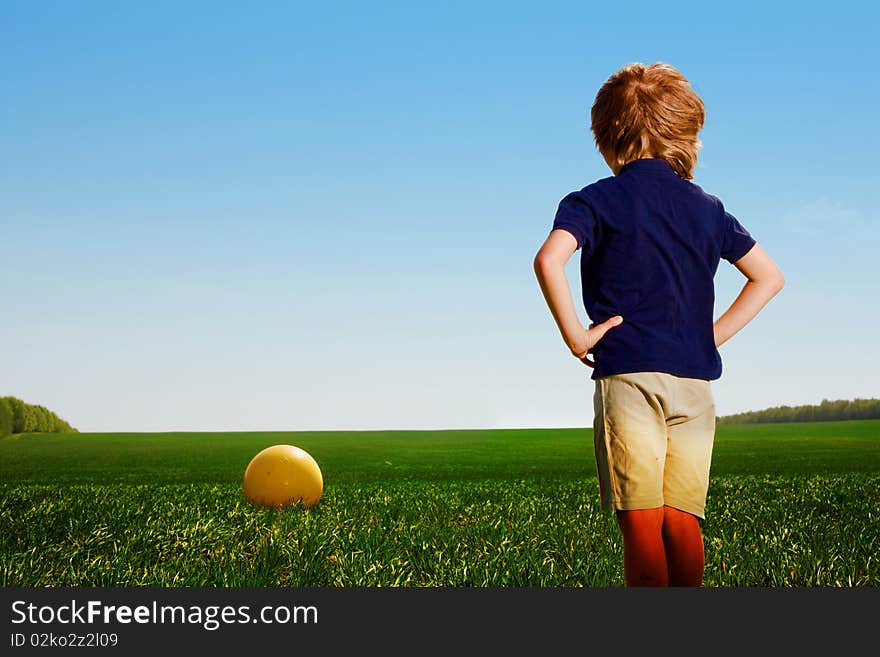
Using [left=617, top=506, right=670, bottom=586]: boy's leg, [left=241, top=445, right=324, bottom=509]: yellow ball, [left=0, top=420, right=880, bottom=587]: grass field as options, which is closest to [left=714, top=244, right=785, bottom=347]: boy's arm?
[left=617, top=506, right=670, bottom=586]: boy's leg

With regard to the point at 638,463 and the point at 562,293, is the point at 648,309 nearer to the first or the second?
the point at 562,293

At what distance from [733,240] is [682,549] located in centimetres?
150

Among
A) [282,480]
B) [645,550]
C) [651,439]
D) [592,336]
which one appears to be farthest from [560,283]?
[282,480]

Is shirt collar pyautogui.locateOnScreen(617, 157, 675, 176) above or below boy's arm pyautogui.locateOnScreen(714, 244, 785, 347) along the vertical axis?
above

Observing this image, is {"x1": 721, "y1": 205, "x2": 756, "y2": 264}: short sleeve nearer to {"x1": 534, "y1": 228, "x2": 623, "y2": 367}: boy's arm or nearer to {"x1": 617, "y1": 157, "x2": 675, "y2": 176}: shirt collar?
{"x1": 617, "y1": 157, "x2": 675, "y2": 176}: shirt collar

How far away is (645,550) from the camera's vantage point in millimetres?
3580

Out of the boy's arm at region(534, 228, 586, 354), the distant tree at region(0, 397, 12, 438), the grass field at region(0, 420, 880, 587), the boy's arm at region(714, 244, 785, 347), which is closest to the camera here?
the boy's arm at region(534, 228, 586, 354)

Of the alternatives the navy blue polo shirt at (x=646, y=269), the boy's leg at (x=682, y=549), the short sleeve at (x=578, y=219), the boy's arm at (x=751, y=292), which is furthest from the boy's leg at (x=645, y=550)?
the short sleeve at (x=578, y=219)

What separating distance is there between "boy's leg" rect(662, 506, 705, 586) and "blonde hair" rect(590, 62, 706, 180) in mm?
1621

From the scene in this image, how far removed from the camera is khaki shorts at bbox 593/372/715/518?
3578 millimetres

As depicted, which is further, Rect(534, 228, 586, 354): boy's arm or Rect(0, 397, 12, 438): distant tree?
Rect(0, 397, 12, 438): distant tree

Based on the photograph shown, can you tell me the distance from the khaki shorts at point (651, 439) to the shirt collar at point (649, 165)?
986 millimetres

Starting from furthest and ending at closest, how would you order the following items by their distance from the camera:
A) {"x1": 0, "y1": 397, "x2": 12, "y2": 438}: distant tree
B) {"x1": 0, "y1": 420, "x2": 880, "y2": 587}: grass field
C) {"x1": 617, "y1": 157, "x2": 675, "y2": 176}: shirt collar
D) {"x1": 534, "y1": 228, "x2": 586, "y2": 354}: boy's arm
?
{"x1": 0, "y1": 397, "x2": 12, "y2": 438}: distant tree
{"x1": 0, "y1": 420, "x2": 880, "y2": 587}: grass field
{"x1": 617, "y1": 157, "x2": 675, "y2": 176}: shirt collar
{"x1": 534, "y1": 228, "x2": 586, "y2": 354}: boy's arm

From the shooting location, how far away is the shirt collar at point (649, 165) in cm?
388
